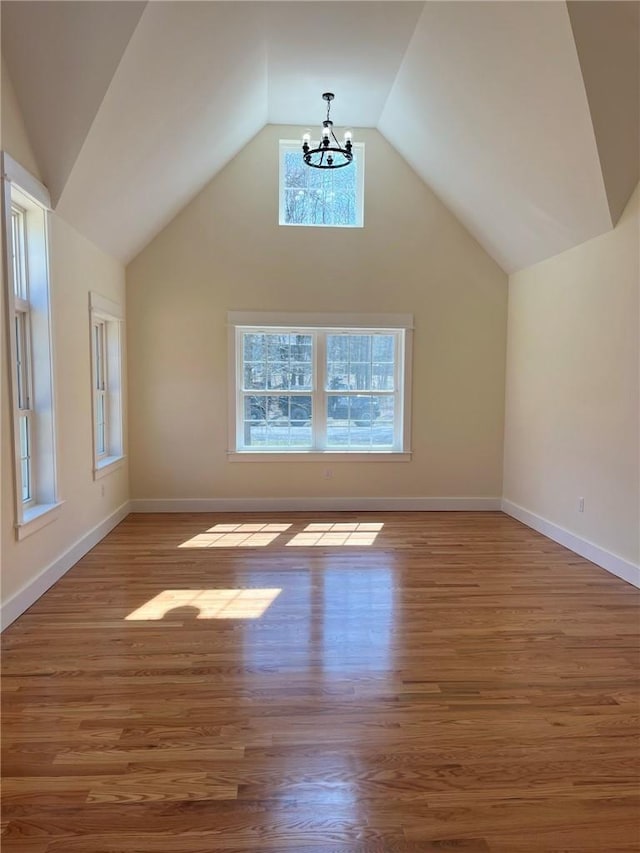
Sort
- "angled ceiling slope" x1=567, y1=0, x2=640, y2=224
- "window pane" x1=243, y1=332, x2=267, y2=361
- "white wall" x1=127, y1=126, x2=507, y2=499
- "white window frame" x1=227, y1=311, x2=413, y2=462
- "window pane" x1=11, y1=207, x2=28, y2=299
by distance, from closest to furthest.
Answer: "angled ceiling slope" x1=567, y1=0, x2=640, y2=224, "window pane" x1=11, y1=207, x2=28, y2=299, "white wall" x1=127, y1=126, x2=507, y2=499, "white window frame" x1=227, y1=311, x2=413, y2=462, "window pane" x1=243, y1=332, x2=267, y2=361

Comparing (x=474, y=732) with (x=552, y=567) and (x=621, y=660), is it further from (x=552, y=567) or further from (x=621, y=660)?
(x=552, y=567)

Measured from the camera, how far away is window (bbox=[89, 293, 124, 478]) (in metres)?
4.59

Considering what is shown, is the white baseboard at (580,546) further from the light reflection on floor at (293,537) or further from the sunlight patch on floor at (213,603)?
the sunlight patch on floor at (213,603)

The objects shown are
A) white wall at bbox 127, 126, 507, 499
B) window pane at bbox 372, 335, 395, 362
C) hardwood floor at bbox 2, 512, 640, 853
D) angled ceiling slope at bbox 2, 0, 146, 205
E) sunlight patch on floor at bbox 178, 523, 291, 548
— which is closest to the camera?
hardwood floor at bbox 2, 512, 640, 853

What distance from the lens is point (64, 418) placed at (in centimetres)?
363

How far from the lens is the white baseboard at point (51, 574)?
2.83m

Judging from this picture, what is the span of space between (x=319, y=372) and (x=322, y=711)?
A: 12.6ft

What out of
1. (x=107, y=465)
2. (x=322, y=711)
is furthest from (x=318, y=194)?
(x=322, y=711)

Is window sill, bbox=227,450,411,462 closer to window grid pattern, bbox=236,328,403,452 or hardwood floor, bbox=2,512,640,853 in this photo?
window grid pattern, bbox=236,328,403,452

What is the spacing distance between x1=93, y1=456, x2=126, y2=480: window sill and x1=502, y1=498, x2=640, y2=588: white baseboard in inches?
161

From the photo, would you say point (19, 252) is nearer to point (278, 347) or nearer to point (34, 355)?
point (34, 355)

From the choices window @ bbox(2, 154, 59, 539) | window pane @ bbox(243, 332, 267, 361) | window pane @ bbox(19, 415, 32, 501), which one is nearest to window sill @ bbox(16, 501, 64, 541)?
window @ bbox(2, 154, 59, 539)

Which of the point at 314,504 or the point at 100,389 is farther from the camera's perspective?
the point at 314,504

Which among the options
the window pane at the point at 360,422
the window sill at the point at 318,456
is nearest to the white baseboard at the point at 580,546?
the window sill at the point at 318,456
